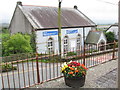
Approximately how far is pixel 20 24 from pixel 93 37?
11.5 metres

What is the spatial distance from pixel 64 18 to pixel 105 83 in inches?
699

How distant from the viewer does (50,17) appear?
761 inches

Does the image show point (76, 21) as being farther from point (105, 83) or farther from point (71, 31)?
point (105, 83)

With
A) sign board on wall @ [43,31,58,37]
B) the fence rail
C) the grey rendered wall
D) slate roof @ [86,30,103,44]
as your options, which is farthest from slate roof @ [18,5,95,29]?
the fence rail

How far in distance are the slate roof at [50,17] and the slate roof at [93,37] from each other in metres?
1.84

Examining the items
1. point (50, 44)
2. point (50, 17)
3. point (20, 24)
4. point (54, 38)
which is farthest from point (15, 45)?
point (50, 17)

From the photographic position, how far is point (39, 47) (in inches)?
649

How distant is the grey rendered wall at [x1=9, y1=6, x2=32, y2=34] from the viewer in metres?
17.0

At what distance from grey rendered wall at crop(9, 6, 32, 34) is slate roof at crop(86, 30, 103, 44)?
400 inches

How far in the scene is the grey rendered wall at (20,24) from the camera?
1699 centimetres

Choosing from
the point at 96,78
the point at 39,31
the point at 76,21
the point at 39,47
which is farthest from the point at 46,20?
the point at 96,78

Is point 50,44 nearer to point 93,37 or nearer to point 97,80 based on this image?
point 93,37

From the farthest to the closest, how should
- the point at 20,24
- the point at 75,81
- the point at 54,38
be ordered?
the point at 20,24 → the point at 54,38 → the point at 75,81

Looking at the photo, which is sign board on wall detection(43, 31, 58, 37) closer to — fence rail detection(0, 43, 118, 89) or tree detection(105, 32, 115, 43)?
fence rail detection(0, 43, 118, 89)
